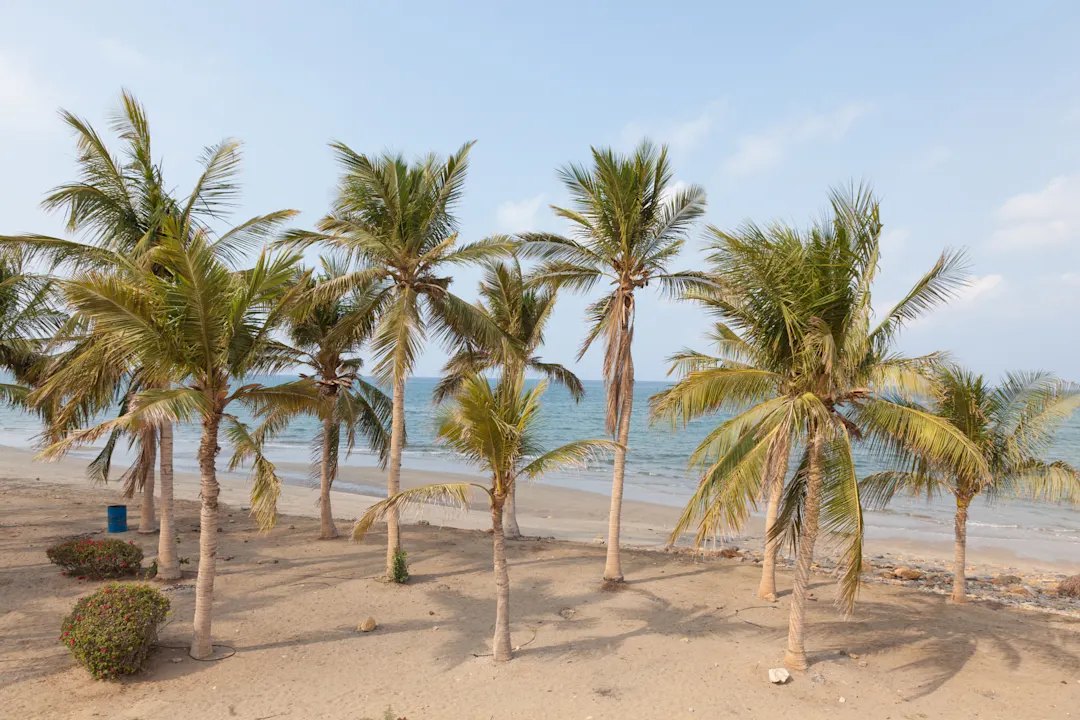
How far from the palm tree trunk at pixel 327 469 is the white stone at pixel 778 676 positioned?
34.6 feet

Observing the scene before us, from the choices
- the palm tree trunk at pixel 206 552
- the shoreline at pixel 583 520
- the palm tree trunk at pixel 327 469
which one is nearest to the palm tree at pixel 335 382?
the palm tree trunk at pixel 327 469

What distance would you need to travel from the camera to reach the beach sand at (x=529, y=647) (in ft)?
25.9

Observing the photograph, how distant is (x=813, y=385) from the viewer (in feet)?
27.6

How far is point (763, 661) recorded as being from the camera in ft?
30.5

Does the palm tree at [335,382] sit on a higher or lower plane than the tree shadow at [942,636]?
higher

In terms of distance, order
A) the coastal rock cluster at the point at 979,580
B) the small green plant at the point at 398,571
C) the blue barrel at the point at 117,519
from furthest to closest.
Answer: the blue barrel at the point at 117,519, the coastal rock cluster at the point at 979,580, the small green plant at the point at 398,571

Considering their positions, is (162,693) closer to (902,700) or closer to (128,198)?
(128,198)

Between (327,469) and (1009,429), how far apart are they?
14631mm

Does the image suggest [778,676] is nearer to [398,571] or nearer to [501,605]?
[501,605]

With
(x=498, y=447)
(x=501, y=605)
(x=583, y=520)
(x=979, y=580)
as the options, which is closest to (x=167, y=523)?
(x=501, y=605)

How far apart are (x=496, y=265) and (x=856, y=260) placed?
33.5 ft

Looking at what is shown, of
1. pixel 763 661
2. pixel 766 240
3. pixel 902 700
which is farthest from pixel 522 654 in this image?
pixel 766 240

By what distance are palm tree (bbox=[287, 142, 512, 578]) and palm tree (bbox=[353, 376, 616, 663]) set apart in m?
3.35

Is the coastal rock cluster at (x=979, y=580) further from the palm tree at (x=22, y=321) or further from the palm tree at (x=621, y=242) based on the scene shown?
the palm tree at (x=22, y=321)
